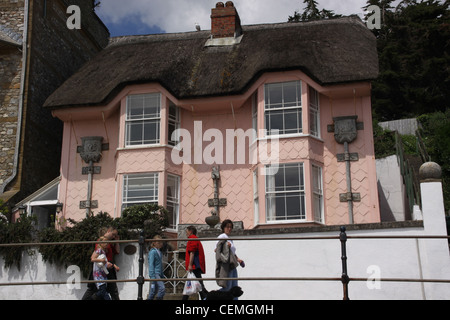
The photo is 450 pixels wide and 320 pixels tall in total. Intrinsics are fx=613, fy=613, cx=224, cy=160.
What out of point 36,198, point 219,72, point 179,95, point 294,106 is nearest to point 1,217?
point 36,198

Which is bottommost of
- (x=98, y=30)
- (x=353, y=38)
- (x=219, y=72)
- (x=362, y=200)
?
(x=362, y=200)

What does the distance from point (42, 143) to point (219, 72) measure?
676 cm

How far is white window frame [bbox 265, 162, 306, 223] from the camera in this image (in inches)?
666

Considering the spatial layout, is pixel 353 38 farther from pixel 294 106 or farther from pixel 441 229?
pixel 441 229

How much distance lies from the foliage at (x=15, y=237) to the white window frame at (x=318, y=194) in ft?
24.9

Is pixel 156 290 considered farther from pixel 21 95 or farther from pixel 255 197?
pixel 21 95

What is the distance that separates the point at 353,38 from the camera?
1970 cm

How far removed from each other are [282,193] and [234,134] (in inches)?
105

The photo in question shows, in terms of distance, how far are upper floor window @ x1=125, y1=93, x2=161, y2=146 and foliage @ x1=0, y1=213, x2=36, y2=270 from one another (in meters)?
4.63

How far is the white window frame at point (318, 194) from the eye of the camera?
17.2 metres

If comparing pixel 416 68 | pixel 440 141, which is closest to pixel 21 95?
pixel 440 141

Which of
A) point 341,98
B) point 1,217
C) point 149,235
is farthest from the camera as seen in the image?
point 341,98

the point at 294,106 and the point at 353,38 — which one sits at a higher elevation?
the point at 353,38

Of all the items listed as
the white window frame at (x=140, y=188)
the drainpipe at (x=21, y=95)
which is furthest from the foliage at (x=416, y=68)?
the drainpipe at (x=21, y=95)
